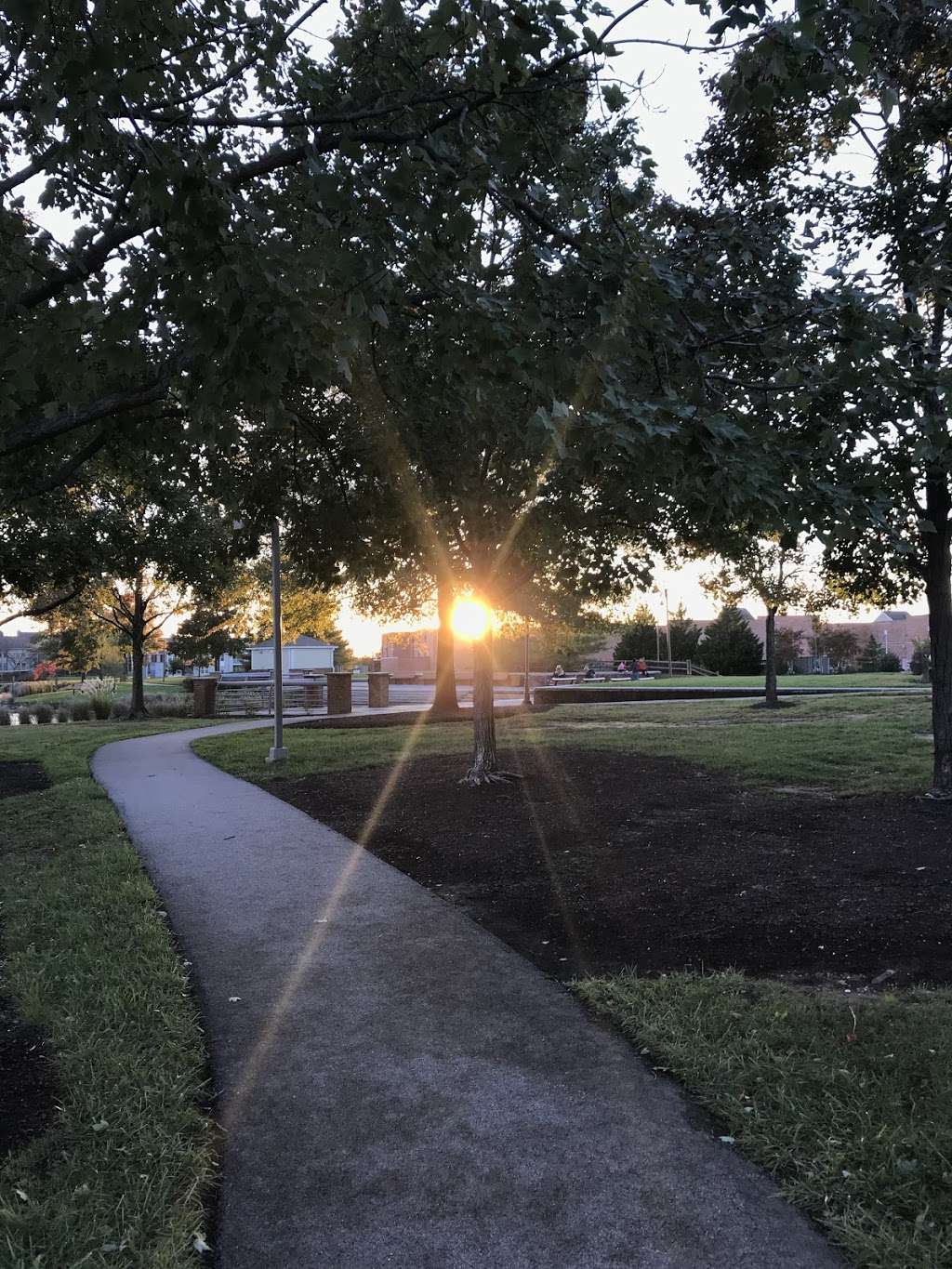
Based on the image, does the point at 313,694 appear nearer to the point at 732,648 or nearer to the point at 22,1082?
the point at 22,1082

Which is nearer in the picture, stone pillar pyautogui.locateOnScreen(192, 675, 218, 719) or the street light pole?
the street light pole

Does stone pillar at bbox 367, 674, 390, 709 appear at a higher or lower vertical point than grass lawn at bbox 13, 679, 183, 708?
higher

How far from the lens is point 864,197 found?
816 cm

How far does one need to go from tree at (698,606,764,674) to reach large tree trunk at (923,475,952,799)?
40.4 m

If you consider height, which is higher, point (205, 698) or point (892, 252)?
point (892, 252)

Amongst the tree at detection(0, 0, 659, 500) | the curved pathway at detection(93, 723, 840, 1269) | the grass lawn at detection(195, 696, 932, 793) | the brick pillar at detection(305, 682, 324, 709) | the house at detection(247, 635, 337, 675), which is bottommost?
the curved pathway at detection(93, 723, 840, 1269)

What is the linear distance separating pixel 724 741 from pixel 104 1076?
12.7m

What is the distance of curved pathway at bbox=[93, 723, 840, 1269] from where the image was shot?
2.42m

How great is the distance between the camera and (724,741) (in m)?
14.8

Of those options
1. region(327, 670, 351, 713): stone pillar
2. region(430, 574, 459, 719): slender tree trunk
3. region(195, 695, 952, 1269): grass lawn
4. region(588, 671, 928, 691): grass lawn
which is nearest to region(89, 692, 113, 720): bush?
region(327, 670, 351, 713): stone pillar

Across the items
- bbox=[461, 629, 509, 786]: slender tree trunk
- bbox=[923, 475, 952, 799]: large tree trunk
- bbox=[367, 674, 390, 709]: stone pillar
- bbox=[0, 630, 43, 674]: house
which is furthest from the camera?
bbox=[0, 630, 43, 674]: house

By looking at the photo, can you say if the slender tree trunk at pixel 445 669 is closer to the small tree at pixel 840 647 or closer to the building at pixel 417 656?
the building at pixel 417 656

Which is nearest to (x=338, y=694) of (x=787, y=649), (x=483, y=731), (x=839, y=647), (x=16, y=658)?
(x=483, y=731)

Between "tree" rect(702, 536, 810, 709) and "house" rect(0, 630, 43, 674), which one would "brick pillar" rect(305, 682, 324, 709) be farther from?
"house" rect(0, 630, 43, 674)
